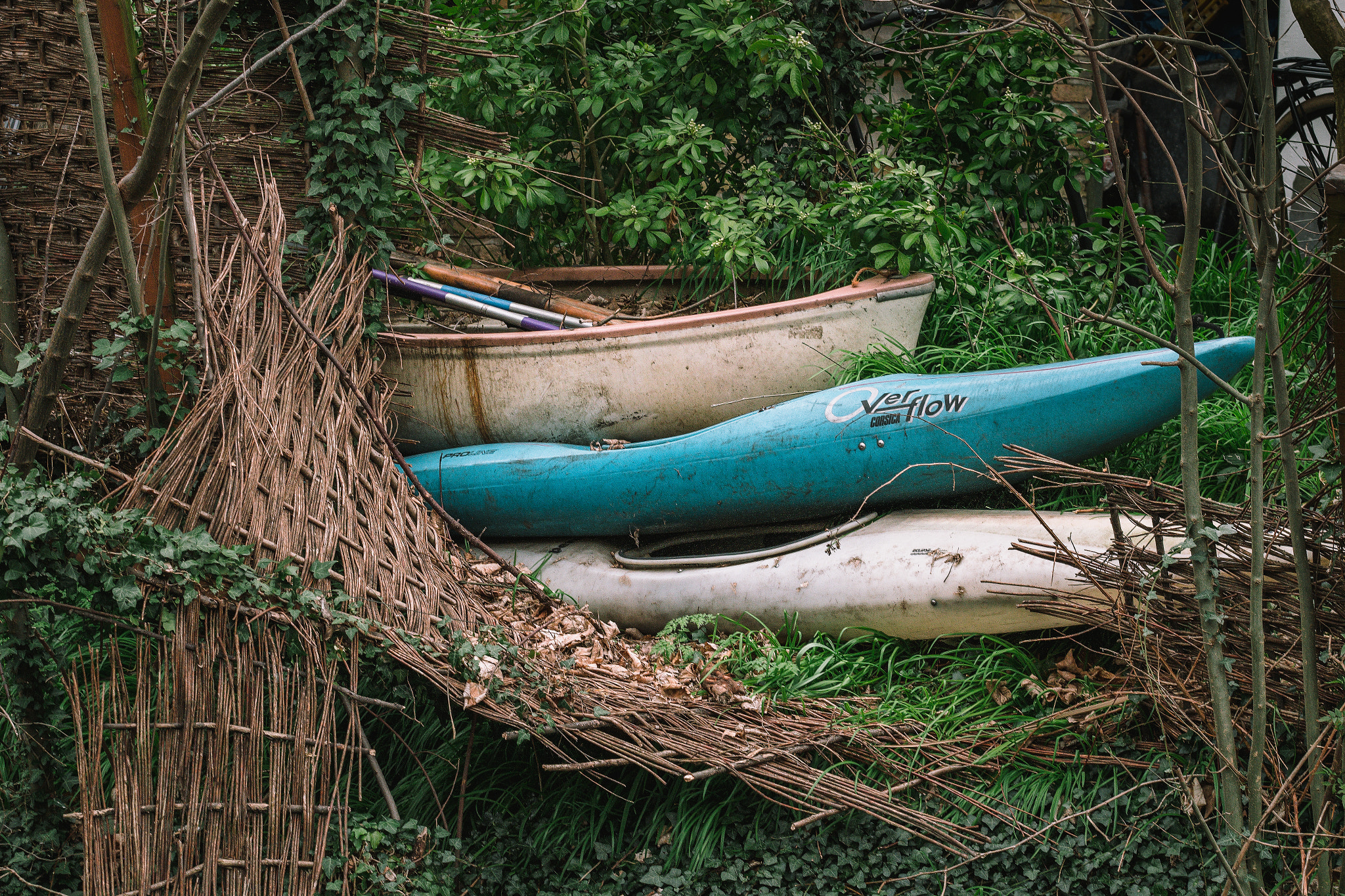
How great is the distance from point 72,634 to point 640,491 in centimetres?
235

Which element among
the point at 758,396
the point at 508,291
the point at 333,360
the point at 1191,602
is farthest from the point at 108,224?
the point at 1191,602

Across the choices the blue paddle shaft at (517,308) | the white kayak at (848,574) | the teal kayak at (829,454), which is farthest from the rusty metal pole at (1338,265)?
the blue paddle shaft at (517,308)

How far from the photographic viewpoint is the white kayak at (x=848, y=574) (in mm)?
3578

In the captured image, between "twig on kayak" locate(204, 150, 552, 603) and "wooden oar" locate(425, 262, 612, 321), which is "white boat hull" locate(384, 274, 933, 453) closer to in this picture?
"wooden oar" locate(425, 262, 612, 321)

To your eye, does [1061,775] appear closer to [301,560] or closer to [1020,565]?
[1020,565]

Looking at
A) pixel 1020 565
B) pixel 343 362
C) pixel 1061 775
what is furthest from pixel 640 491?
pixel 1061 775

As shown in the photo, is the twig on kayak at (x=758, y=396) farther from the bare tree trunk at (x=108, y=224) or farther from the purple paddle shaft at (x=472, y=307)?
the bare tree trunk at (x=108, y=224)

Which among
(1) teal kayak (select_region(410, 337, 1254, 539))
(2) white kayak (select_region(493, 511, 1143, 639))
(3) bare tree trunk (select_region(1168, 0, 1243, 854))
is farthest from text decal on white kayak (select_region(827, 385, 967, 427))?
(3) bare tree trunk (select_region(1168, 0, 1243, 854))

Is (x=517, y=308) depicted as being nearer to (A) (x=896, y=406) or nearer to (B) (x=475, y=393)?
(B) (x=475, y=393)

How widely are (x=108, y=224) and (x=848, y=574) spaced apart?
108 inches

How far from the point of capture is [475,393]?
491 cm

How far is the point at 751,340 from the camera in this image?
179 inches

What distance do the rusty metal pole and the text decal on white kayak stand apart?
1645 mm

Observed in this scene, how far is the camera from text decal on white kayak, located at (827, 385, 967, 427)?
3.90 m
